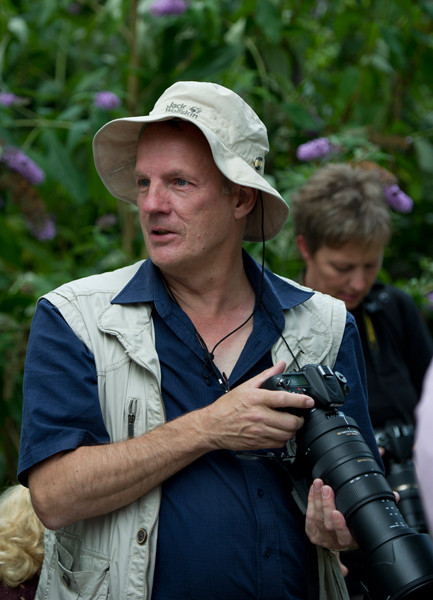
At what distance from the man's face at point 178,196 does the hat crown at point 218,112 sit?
0.04 m

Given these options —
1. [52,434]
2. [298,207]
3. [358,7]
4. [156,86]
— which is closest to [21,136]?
[156,86]

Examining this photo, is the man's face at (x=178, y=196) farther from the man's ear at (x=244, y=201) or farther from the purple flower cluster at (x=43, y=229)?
the purple flower cluster at (x=43, y=229)

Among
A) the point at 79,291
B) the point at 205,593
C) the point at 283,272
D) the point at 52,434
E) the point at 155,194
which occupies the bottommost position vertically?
the point at 205,593

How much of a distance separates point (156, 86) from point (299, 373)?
2.47m

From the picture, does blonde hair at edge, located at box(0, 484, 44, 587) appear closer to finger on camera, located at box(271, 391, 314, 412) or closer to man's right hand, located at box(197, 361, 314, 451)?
man's right hand, located at box(197, 361, 314, 451)

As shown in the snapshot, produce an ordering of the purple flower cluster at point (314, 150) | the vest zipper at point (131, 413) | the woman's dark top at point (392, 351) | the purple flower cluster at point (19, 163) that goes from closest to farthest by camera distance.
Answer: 1. the vest zipper at point (131, 413)
2. the woman's dark top at point (392, 351)
3. the purple flower cluster at point (19, 163)
4. the purple flower cluster at point (314, 150)

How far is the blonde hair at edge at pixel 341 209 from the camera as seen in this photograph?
10.4 feet

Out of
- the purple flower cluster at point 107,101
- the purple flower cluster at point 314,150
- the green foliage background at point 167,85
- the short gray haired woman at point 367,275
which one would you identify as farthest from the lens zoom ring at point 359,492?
the purple flower cluster at point 107,101

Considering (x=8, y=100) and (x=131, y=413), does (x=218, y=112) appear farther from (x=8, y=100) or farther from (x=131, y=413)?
(x=8, y=100)

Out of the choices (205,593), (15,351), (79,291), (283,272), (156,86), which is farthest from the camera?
(156,86)

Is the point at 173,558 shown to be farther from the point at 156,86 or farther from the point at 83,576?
the point at 156,86

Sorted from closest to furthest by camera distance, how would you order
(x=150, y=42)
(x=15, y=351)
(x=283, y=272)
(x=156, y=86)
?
(x=15, y=351), (x=283, y=272), (x=156, y=86), (x=150, y=42)

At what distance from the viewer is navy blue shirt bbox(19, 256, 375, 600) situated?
6.34 ft

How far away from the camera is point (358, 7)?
4.51 metres
